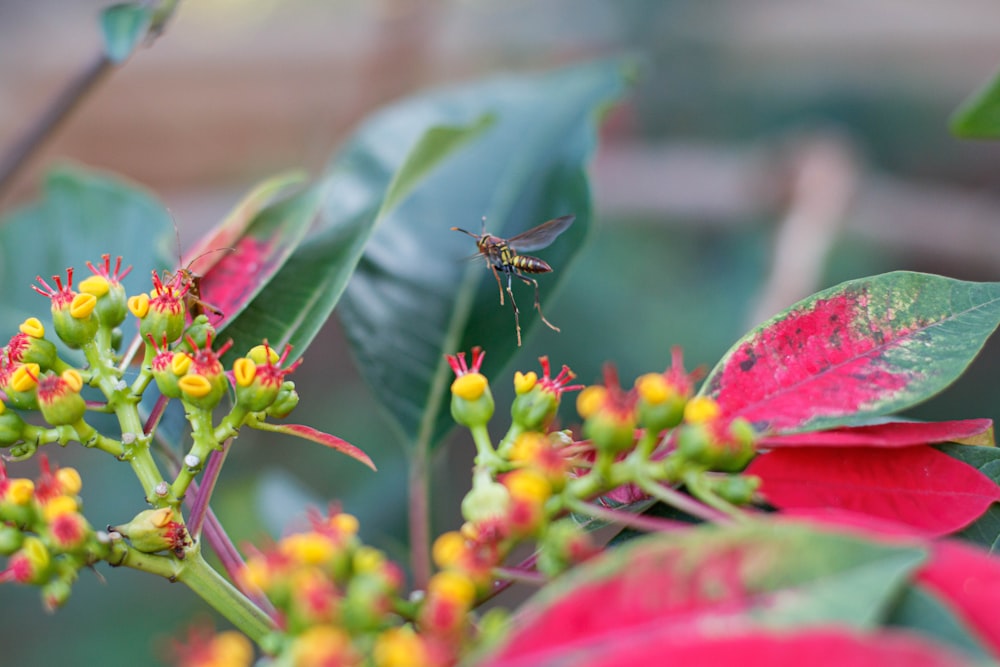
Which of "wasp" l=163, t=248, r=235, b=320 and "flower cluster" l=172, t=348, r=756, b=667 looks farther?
"wasp" l=163, t=248, r=235, b=320

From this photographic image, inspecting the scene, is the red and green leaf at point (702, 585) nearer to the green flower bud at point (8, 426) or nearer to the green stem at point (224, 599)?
the green stem at point (224, 599)

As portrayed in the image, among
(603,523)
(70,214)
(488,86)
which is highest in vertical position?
(488,86)

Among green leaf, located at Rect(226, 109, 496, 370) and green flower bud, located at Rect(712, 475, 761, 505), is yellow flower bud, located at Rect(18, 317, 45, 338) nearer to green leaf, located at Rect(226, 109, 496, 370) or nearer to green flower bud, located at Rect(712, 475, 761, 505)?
green leaf, located at Rect(226, 109, 496, 370)

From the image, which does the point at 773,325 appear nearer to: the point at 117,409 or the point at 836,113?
the point at 117,409

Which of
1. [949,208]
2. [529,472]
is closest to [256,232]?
[529,472]

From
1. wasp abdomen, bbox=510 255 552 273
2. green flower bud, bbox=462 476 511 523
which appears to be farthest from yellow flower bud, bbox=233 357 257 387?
wasp abdomen, bbox=510 255 552 273

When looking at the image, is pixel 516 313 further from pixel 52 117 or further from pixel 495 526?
pixel 52 117
